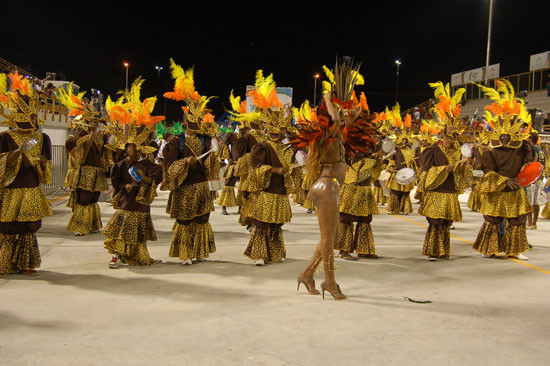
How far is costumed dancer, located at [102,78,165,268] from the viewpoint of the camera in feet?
22.1

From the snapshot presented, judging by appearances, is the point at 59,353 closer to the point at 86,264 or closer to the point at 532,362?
the point at 86,264

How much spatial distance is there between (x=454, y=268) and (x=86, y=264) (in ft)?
17.3

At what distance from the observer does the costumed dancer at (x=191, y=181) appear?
22.8ft

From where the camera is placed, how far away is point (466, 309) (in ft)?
17.3

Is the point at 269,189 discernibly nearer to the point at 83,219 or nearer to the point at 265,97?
the point at 265,97

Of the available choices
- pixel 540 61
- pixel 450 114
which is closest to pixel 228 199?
pixel 450 114

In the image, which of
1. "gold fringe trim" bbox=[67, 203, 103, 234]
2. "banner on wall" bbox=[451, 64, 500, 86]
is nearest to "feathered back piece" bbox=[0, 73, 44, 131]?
"gold fringe trim" bbox=[67, 203, 103, 234]

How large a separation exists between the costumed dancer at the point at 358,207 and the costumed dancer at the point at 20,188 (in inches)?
165

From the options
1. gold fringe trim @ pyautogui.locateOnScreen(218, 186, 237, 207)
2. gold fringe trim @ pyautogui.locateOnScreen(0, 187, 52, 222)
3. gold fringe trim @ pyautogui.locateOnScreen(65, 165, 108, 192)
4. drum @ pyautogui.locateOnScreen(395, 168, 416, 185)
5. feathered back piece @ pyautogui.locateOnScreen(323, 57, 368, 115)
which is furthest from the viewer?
gold fringe trim @ pyautogui.locateOnScreen(218, 186, 237, 207)

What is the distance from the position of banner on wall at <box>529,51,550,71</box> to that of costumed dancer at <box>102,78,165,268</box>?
23884 mm

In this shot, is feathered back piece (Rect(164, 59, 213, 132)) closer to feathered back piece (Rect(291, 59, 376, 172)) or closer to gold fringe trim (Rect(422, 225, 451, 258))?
feathered back piece (Rect(291, 59, 376, 172))

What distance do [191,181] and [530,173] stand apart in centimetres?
499

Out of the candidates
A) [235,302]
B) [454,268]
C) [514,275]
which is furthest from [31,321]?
[514,275]

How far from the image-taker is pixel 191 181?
7.05 m
